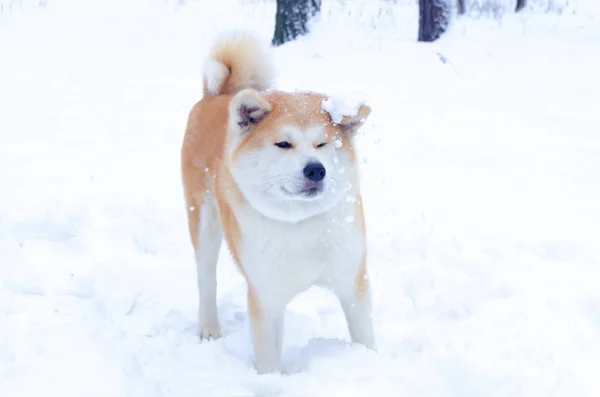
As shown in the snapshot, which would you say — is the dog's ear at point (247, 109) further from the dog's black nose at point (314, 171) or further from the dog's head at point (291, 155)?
the dog's black nose at point (314, 171)

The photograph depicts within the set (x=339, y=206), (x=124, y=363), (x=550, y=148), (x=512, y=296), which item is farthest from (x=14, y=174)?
(x=550, y=148)

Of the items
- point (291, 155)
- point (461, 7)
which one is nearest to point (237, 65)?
point (291, 155)

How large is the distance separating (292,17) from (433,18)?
1.65m

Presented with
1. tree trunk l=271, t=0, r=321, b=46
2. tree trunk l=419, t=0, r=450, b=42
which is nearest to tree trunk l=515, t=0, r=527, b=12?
tree trunk l=419, t=0, r=450, b=42

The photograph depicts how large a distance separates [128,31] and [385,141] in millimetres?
5452

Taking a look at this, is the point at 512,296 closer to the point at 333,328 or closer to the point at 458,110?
the point at 333,328

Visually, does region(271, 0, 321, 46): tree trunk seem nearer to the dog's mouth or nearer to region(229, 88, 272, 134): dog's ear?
region(229, 88, 272, 134): dog's ear

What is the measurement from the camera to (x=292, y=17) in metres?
7.70

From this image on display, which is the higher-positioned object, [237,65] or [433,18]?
[237,65]

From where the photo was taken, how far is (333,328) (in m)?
2.95

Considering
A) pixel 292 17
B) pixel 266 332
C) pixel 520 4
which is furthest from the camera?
pixel 520 4

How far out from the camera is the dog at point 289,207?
2.13m

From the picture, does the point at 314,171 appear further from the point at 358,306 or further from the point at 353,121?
the point at 358,306

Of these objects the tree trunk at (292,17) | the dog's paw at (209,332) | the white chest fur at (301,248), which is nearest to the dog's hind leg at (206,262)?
the dog's paw at (209,332)
